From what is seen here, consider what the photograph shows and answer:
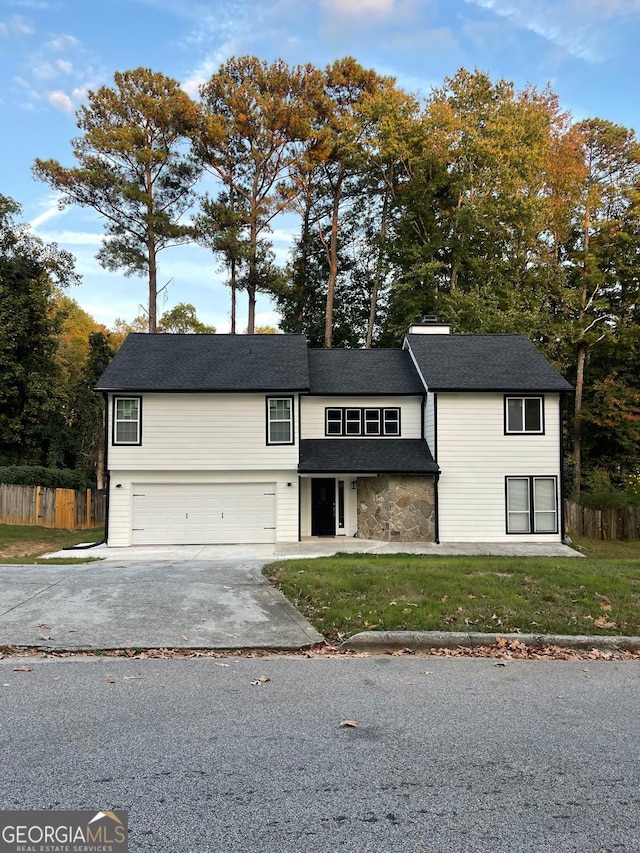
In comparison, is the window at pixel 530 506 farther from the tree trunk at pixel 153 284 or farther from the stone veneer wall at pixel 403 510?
the tree trunk at pixel 153 284

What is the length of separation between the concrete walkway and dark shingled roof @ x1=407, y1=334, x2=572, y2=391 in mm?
5071

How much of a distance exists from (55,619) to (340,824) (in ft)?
18.5

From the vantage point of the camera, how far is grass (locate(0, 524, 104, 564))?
1741 cm

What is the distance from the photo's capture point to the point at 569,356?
30.0m

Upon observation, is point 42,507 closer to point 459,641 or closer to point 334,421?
point 334,421

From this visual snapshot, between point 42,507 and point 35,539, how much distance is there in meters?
3.59

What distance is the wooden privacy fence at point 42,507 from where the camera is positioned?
2272 cm

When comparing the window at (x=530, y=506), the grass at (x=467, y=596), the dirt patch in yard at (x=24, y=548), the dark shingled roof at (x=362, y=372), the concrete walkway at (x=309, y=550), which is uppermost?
the dark shingled roof at (x=362, y=372)

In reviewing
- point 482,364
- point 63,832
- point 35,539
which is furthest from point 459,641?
point 35,539

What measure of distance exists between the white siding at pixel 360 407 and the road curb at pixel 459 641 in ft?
44.2

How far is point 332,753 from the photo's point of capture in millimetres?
3904

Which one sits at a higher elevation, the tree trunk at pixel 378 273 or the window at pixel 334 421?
the tree trunk at pixel 378 273

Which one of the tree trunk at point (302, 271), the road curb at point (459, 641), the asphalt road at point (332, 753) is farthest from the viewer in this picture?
the tree trunk at point (302, 271)

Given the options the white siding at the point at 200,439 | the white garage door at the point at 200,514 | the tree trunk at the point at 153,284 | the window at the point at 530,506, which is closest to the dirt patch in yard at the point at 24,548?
the white garage door at the point at 200,514
